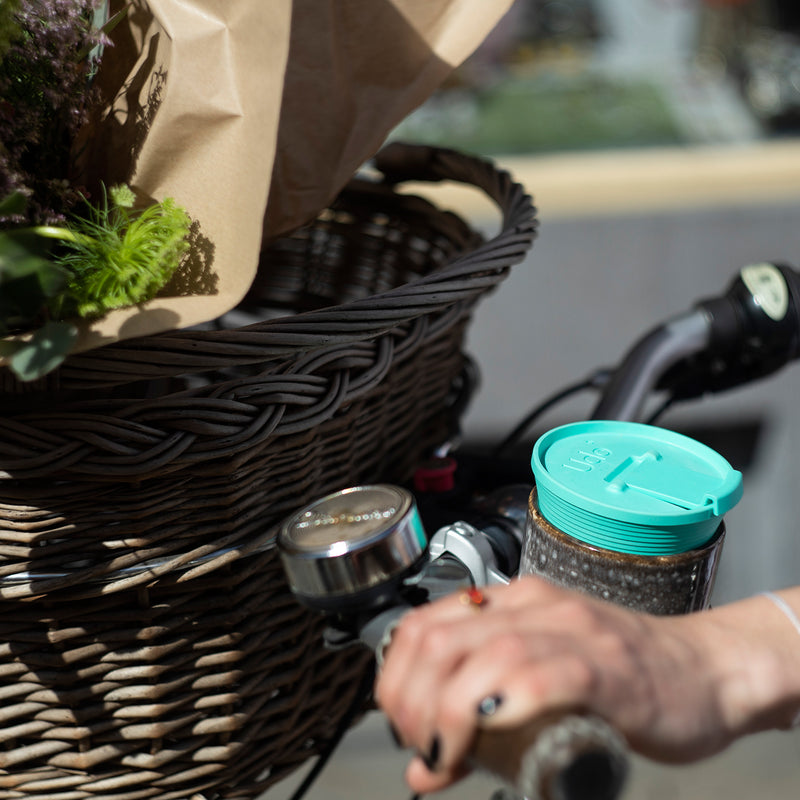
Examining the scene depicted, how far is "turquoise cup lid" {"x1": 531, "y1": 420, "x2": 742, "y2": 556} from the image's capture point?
Result: 1.35 ft

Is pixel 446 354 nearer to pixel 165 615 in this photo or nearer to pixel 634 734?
pixel 165 615

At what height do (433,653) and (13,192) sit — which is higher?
(13,192)

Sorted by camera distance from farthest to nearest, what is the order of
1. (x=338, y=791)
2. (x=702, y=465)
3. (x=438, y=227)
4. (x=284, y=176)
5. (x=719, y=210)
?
(x=719, y=210) < (x=338, y=791) < (x=438, y=227) < (x=284, y=176) < (x=702, y=465)

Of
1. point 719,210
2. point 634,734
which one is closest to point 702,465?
point 634,734

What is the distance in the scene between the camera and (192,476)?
47cm

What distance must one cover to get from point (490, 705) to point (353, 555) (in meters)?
0.11

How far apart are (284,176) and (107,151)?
0.13 meters

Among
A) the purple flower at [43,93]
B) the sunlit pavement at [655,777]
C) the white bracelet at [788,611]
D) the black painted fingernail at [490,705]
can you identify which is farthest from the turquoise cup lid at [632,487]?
the sunlit pavement at [655,777]

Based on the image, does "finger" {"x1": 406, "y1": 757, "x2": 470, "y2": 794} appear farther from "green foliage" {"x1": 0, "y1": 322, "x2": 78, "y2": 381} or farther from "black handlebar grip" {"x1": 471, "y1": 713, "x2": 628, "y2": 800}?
"green foliage" {"x1": 0, "y1": 322, "x2": 78, "y2": 381}

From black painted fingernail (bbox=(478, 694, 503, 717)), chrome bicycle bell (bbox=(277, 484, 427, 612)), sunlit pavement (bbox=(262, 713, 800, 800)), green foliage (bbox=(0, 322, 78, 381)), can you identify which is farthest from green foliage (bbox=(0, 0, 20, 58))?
sunlit pavement (bbox=(262, 713, 800, 800))

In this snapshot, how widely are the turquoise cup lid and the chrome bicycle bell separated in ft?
0.26

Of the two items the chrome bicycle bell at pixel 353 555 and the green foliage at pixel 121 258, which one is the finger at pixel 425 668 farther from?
the green foliage at pixel 121 258

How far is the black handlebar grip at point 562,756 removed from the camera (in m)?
0.28

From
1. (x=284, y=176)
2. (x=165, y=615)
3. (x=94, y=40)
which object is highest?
(x=94, y=40)
